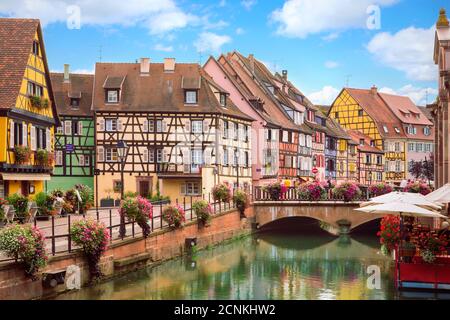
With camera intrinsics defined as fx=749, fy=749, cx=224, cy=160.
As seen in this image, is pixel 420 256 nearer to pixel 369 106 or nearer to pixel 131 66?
pixel 131 66

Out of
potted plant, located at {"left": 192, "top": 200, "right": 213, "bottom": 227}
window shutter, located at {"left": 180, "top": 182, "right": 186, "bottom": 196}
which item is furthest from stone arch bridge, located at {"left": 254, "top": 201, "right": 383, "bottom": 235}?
potted plant, located at {"left": 192, "top": 200, "right": 213, "bottom": 227}

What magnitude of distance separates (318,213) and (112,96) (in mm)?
15721

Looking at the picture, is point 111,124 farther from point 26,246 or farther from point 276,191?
point 26,246

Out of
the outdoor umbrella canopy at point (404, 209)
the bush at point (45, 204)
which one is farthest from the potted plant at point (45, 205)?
the outdoor umbrella canopy at point (404, 209)

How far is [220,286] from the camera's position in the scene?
24.5m

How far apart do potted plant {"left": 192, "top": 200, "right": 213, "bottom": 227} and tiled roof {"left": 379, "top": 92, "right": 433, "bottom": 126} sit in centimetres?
5508

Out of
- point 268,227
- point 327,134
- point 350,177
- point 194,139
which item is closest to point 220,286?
point 268,227

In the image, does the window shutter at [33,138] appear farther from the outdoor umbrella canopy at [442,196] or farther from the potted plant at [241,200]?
the outdoor umbrella canopy at [442,196]

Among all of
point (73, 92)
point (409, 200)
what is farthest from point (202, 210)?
point (73, 92)

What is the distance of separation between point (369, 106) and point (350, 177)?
977 cm

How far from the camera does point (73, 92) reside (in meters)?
50.2

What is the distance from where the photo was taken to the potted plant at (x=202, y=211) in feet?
108

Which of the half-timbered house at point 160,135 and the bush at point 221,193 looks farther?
the half-timbered house at point 160,135

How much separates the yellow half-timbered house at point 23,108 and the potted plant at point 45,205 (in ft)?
5.06
